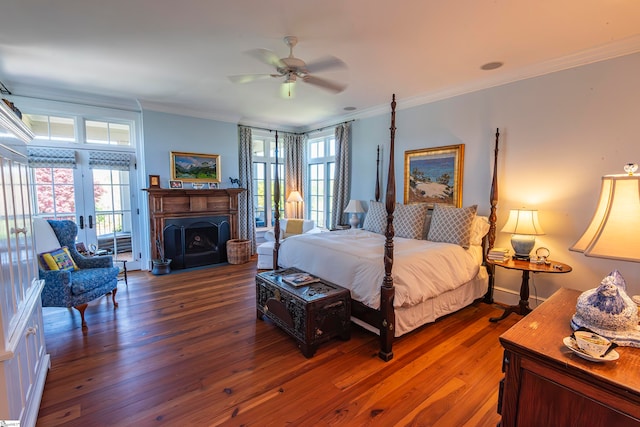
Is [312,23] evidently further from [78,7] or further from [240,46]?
[78,7]

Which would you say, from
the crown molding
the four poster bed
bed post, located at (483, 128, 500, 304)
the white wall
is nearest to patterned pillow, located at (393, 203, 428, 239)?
the four poster bed

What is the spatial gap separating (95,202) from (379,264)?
465 cm

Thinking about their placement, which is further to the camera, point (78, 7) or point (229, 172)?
point (229, 172)

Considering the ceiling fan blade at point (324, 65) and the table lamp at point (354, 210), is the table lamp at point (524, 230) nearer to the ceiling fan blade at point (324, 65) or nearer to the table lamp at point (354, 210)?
the table lamp at point (354, 210)

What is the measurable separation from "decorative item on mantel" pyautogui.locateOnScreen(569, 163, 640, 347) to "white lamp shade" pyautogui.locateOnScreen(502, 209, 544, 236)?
79.6 inches

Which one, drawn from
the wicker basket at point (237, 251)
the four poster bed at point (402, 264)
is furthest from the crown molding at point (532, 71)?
the wicker basket at point (237, 251)

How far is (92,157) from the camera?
14.9ft

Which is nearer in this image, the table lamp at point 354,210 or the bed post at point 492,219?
the bed post at point 492,219

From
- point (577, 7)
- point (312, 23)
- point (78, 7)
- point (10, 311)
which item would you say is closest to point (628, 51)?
point (577, 7)

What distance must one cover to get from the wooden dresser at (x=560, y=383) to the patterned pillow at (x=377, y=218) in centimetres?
300

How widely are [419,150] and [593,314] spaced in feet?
11.4

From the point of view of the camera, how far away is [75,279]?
303 cm

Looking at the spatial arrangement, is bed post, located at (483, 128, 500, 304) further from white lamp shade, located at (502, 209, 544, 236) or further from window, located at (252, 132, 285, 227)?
window, located at (252, 132, 285, 227)

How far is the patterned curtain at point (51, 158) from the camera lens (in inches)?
161
